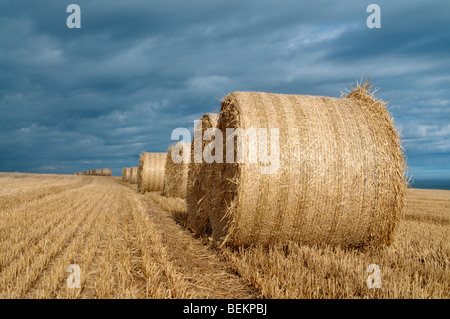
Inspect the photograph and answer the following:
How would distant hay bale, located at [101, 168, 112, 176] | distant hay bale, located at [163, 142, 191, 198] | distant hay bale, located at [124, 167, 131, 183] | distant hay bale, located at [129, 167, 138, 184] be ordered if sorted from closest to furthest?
distant hay bale, located at [163, 142, 191, 198] → distant hay bale, located at [129, 167, 138, 184] → distant hay bale, located at [124, 167, 131, 183] → distant hay bale, located at [101, 168, 112, 176]

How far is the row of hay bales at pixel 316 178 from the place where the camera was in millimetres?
4535

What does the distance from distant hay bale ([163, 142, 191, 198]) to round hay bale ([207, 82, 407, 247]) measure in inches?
267

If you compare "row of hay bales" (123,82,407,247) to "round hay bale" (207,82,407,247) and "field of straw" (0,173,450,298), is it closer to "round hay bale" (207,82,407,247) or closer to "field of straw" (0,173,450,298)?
"round hay bale" (207,82,407,247)

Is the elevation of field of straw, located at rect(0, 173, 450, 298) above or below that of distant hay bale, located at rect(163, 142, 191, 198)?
below

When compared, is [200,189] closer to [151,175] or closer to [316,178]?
[316,178]

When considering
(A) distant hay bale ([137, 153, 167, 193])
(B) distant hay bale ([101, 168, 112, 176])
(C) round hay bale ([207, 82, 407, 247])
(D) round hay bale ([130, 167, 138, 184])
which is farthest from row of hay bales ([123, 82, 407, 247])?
(B) distant hay bale ([101, 168, 112, 176])

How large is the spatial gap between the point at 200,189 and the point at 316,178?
9.99 ft

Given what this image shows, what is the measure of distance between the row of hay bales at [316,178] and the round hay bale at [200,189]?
43.9 inches

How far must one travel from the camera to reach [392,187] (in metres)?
4.83

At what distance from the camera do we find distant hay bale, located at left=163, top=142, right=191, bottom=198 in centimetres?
1178

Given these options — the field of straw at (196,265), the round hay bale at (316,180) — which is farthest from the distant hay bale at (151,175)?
the round hay bale at (316,180)

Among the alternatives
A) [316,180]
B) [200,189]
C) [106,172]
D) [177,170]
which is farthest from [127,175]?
[106,172]

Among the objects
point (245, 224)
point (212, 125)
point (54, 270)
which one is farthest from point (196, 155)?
point (54, 270)

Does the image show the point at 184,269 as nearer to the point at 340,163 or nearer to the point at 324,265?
the point at 324,265
